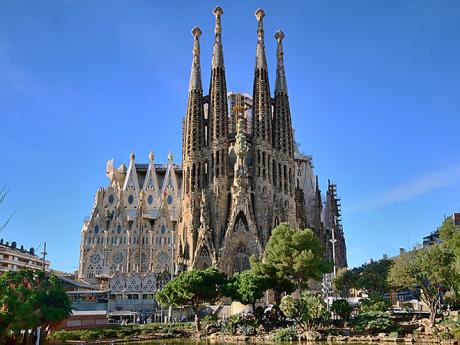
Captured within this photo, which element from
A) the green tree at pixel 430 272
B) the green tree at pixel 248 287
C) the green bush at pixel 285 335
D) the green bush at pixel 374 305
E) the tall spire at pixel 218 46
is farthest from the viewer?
the tall spire at pixel 218 46

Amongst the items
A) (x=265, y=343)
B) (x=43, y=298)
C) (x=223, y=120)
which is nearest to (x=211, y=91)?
(x=223, y=120)

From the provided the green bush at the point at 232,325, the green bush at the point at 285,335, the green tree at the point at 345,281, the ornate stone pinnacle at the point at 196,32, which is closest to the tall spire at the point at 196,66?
the ornate stone pinnacle at the point at 196,32

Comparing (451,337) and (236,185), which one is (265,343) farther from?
(236,185)

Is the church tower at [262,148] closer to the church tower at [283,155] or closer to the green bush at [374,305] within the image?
the church tower at [283,155]

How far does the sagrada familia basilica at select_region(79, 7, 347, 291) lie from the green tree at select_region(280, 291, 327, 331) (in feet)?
92.3

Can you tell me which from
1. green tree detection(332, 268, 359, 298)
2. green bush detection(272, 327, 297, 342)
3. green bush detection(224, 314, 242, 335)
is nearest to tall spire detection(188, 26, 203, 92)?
green tree detection(332, 268, 359, 298)

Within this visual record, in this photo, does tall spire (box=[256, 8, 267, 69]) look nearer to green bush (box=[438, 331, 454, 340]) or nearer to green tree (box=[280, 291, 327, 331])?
green tree (box=[280, 291, 327, 331])

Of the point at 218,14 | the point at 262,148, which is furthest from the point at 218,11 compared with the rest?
the point at 262,148

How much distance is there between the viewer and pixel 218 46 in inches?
3383

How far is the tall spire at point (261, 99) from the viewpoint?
267 ft

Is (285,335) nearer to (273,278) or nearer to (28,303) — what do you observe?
(273,278)

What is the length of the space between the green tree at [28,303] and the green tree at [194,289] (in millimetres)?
15221

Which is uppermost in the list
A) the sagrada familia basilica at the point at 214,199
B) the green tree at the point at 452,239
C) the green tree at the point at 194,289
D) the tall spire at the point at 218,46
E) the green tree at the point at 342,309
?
the tall spire at the point at 218,46

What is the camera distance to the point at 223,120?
81562 mm
